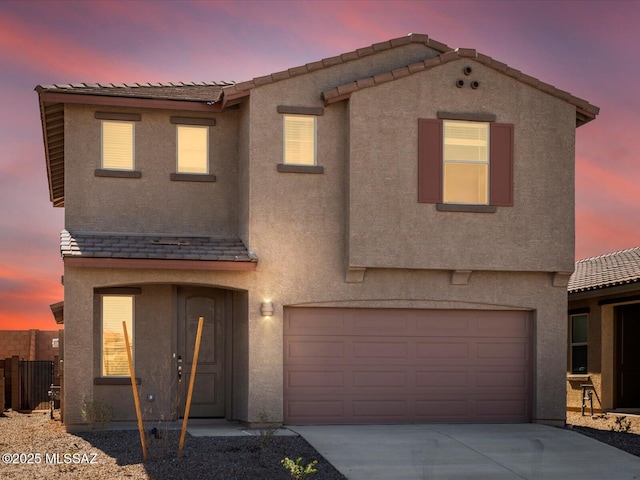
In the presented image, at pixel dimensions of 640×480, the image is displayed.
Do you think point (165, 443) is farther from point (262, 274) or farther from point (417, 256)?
point (417, 256)

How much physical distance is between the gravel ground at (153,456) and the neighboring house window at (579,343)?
6.47 m

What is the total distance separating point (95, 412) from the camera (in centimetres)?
1628

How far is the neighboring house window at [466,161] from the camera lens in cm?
1742

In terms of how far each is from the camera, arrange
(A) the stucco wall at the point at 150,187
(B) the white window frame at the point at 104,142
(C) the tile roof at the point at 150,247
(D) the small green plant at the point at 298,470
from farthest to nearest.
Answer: (B) the white window frame at the point at 104,142 → (A) the stucco wall at the point at 150,187 → (C) the tile roof at the point at 150,247 → (D) the small green plant at the point at 298,470

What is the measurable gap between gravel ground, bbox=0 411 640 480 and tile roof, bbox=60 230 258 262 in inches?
122

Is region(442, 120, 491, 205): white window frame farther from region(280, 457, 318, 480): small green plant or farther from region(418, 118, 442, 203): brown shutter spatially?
region(280, 457, 318, 480): small green plant

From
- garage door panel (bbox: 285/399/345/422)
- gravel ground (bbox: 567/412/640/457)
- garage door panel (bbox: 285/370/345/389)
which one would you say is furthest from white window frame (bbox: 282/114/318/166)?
gravel ground (bbox: 567/412/640/457)

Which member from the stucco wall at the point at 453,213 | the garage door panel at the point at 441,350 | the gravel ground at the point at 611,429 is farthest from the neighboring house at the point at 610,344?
the garage door panel at the point at 441,350

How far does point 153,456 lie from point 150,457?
2.3 inches

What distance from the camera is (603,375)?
22.2 meters

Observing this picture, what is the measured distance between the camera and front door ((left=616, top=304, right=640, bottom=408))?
22250 mm

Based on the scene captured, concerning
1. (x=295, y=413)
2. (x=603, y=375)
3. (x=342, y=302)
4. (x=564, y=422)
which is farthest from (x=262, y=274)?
(x=603, y=375)

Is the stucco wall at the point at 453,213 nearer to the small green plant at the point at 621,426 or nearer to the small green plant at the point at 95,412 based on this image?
the small green plant at the point at 621,426

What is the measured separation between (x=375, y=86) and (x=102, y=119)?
17.3ft
